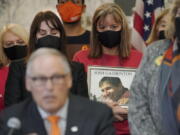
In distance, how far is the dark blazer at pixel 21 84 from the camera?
339 cm

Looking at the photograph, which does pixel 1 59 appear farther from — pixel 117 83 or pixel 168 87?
pixel 168 87

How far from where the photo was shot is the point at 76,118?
263cm

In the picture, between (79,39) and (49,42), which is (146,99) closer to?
(49,42)

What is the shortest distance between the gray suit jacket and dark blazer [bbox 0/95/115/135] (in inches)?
13.9

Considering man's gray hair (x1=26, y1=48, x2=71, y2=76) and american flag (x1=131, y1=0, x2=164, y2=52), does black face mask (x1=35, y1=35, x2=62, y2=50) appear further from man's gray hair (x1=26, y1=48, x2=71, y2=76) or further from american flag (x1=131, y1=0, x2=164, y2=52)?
american flag (x1=131, y1=0, x2=164, y2=52)

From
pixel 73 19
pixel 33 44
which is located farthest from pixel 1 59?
pixel 73 19

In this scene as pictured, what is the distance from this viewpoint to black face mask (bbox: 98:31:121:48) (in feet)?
12.3

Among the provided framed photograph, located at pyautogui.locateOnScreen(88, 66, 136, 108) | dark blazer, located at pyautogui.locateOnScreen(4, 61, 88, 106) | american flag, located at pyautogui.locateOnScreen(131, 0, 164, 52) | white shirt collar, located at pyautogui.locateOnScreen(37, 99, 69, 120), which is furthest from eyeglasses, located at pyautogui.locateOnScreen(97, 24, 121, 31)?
american flag, located at pyautogui.locateOnScreen(131, 0, 164, 52)

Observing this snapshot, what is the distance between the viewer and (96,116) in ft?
8.70

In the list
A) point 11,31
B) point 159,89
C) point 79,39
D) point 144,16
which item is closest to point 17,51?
point 11,31

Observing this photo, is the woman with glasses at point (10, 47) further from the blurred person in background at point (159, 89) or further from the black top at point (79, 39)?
the blurred person in background at point (159, 89)

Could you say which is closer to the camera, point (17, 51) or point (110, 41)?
point (110, 41)

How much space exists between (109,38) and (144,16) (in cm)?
178

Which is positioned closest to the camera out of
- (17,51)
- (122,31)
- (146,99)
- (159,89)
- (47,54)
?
(47,54)
